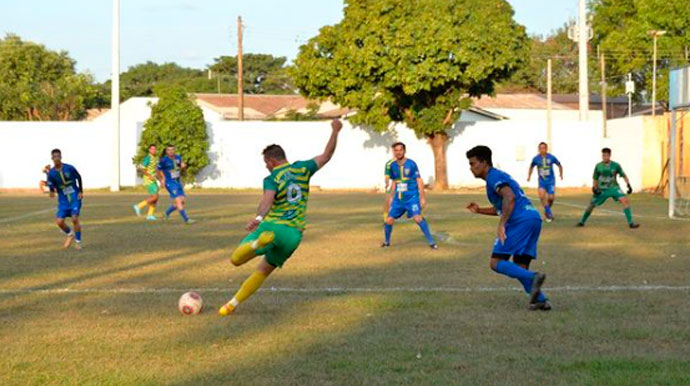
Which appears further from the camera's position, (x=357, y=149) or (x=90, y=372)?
(x=357, y=149)

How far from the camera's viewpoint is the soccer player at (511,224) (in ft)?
33.1

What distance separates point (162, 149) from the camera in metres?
42.5

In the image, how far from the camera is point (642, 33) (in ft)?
169

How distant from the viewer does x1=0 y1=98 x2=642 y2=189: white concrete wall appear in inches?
1722

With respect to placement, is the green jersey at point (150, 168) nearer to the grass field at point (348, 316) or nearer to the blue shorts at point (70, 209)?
the grass field at point (348, 316)

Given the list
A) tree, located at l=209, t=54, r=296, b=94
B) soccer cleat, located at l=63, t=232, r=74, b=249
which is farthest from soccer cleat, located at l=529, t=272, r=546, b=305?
tree, located at l=209, t=54, r=296, b=94

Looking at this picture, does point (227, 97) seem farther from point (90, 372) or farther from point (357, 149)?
point (90, 372)

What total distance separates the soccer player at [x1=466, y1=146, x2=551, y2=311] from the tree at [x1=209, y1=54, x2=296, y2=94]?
90.5 meters

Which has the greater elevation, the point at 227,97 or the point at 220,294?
the point at 227,97

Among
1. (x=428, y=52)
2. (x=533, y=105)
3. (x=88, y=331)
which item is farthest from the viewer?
(x=533, y=105)

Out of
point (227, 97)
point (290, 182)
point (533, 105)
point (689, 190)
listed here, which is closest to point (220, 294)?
point (290, 182)

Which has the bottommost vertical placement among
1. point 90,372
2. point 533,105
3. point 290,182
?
point 90,372

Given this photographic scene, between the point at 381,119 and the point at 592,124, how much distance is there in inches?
368

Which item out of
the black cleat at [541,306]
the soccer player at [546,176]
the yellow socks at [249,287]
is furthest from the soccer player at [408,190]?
the yellow socks at [249,287]
